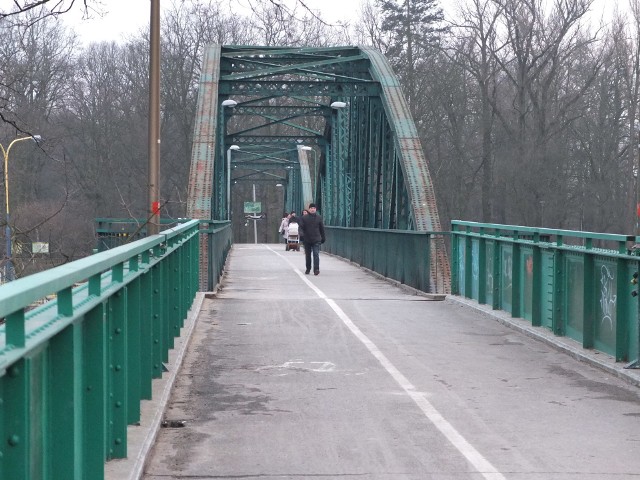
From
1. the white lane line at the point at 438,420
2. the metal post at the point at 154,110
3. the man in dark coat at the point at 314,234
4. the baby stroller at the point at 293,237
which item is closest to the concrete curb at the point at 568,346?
the white lane line at the point at 438,420

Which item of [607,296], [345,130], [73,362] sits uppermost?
[345,130]

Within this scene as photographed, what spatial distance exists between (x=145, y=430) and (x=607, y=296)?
5718 mm

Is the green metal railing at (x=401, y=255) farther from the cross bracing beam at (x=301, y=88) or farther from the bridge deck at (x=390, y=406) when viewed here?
the bridge deck at (x=390, y=406)

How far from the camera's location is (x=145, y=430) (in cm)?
724

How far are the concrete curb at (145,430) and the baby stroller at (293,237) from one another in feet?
122

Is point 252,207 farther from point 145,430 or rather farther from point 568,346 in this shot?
point 145,430

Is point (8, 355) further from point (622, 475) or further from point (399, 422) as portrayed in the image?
point (399, 422)

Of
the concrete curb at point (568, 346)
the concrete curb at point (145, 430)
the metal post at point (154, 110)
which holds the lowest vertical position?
the concrete curb at point (568, 346)

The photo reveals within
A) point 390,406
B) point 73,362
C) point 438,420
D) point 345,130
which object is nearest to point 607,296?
point 390,406

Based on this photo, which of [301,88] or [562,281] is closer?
[562,281]

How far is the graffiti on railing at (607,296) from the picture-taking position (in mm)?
11219

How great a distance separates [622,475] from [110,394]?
2.89 meters

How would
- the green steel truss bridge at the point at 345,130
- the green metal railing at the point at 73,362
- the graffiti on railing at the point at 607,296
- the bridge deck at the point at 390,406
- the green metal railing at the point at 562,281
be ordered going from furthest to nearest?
1. the green steel truss bridge at the point at 345,130
2. the graffiti on railing at the point at 607,296
3. the green metal railing at the point at 562,281
4. the bridge deck at the point at 390,406
5. the green metal railing at the point at 73,362

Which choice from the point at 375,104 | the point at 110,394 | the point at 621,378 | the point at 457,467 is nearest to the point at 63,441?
the point at 110,394
